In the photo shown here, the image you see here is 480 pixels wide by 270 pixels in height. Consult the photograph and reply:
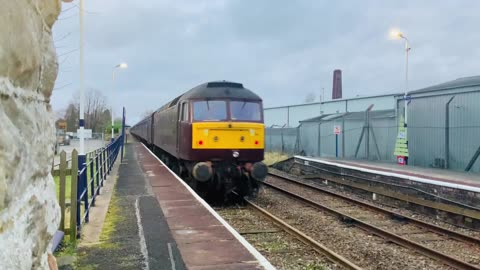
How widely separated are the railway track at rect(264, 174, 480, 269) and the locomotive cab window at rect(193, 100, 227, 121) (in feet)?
11.9

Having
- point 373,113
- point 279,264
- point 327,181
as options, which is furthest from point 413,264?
point 373,113

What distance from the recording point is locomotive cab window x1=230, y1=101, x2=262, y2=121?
13.2 meters

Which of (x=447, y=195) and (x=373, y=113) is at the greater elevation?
(x=373, y=113)

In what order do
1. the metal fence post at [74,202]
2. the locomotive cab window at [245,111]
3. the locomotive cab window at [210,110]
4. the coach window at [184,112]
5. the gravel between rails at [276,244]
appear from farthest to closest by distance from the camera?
the coach window at [184,112] → the locomotive cab window at [245,111] → the locomotive cab window at [210,110] → the gravel between rails at [276,244] → the metal fence post at [74,202]

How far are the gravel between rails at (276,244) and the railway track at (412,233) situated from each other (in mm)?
1849

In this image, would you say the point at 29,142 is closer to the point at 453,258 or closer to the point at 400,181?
the point at 453,258

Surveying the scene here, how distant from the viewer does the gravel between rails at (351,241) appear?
7762 mm

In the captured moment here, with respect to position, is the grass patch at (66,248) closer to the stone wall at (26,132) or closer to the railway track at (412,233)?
the stone wall at (26,132)

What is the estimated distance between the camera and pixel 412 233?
396 inches

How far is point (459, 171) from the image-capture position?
19.5 meters

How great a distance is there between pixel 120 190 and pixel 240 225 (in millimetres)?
3977

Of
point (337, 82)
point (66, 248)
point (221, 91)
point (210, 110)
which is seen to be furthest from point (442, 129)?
point (337, 82)

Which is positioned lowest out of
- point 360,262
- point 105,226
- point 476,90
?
point 360,262

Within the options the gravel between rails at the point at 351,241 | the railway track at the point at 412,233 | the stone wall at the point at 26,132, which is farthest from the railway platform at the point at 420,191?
the stone wall at the point at 26,132
